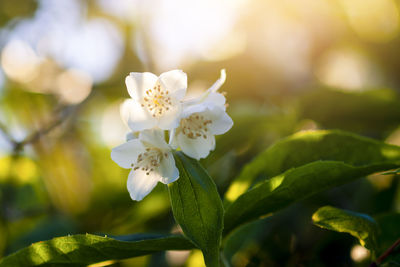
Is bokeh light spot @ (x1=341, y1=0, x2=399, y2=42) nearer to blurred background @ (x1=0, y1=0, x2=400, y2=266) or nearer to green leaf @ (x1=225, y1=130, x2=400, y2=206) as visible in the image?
blurred background @ (x1=0, y1=0, x2=400, y2=266)

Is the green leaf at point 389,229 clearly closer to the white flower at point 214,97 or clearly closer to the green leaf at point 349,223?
the green leaf at point 349,223

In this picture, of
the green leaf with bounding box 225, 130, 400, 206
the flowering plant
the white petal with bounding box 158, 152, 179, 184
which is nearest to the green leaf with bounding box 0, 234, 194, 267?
the flowering plant

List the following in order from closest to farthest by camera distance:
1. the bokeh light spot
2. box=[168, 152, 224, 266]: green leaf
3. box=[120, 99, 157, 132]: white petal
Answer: box=[168, 152, 224, 266]: green leaf → box=[120, 99, 157, 132]: white petal → the bokeh light spot

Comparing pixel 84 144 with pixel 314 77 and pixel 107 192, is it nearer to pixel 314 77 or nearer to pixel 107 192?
pixel 107 192

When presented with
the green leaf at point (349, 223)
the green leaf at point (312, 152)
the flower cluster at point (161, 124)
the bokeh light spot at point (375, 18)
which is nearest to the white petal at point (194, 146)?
the flower cluster at point (161, 124)

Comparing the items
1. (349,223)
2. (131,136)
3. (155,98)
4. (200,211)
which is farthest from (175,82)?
(349,223)

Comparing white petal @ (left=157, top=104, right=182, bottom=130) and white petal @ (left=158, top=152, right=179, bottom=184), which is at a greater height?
white petal @ (left=157, top=104, right=182, bottom=130)

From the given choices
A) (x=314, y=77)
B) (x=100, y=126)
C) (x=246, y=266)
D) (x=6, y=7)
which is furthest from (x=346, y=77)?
(x=6, y=7)
